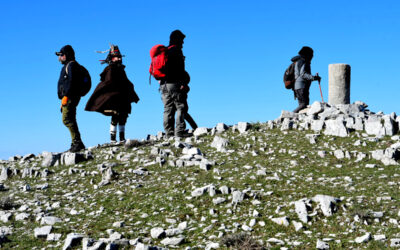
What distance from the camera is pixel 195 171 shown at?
33.9 ft

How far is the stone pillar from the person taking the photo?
1836cm

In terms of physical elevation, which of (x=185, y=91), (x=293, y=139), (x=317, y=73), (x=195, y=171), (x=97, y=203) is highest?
(x=317, y=73)

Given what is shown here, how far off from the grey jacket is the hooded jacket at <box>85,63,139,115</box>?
6571 millimetres

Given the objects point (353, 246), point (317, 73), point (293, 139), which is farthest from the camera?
point (317, 73)

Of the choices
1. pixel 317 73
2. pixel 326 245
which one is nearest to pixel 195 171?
pixel 326 245

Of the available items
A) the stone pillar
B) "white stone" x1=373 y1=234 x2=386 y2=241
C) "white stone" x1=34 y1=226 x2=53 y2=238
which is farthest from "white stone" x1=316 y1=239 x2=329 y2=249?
the stone pillar

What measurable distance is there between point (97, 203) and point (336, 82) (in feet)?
42.6

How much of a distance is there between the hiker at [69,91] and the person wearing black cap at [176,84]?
2.98 m

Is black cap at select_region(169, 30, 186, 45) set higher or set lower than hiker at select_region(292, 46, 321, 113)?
higher

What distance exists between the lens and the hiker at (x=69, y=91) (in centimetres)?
1399

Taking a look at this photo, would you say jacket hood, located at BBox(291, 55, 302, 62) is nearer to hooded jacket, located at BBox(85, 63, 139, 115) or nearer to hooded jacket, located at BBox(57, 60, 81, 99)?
hooded jacket, located at BBox(85, 63, 139, 115)

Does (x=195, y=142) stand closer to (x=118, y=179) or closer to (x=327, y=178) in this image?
(x=118, y=179)

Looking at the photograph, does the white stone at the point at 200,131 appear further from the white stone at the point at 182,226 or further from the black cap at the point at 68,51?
the white stone at the point at 182,226

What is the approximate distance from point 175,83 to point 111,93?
2525 millimetres
